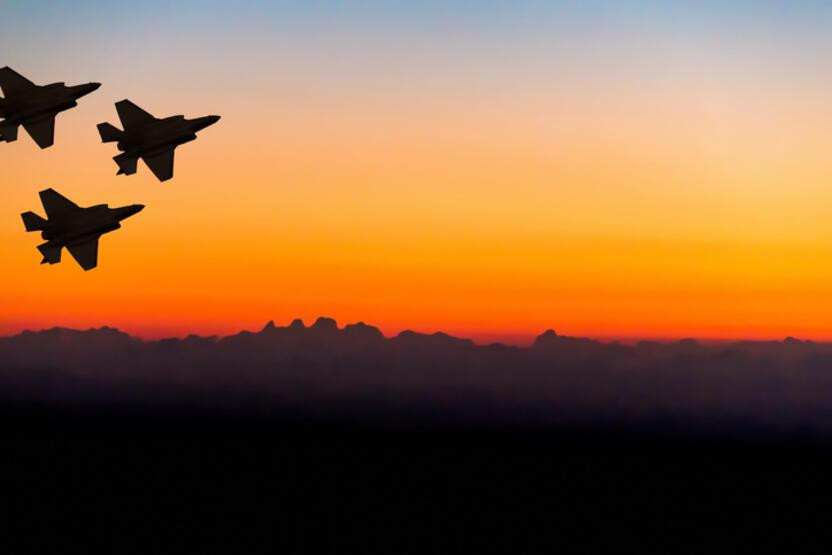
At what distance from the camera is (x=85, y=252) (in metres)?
132

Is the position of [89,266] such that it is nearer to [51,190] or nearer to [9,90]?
[51,190]

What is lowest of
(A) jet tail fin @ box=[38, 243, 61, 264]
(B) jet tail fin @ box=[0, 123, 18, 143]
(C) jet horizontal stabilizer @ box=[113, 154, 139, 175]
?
(A) jet tail fin @ box=[38, 243, 61, 264]

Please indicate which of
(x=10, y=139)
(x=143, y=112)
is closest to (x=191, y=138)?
(x=143, y=112)

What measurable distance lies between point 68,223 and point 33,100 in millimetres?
18003

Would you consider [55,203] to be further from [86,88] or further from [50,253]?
[86,88]

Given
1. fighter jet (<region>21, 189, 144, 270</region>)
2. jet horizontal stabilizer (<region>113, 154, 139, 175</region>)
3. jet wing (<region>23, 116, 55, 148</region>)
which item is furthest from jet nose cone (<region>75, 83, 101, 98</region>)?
fighter jet (<region>21, 189, 144, 270</region>)

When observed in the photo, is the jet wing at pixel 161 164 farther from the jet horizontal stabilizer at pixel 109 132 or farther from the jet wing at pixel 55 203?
the jet wing at pixel 55 203

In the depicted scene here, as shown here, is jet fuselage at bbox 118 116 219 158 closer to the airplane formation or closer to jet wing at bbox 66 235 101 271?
the airplane formation

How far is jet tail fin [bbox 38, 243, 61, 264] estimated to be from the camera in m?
131

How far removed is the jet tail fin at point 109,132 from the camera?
130000 millimetres

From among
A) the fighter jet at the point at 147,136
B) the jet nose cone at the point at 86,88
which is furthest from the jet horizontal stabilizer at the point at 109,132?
the jet nose cone at the point at 86,88

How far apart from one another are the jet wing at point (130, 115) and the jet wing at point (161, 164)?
5.09 meters

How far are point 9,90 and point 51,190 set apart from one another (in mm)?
15254

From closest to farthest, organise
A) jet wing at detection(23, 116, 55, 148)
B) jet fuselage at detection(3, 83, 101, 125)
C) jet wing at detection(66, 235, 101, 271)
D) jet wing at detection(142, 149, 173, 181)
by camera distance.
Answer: jet fuselage at detection(3, 83, 101, 125) → jet wing at detection(23, 116, 55, 148) → jet wing at detection(142, 149, 173, 181) → jet wing at detection(66, 235, 101, 271)
